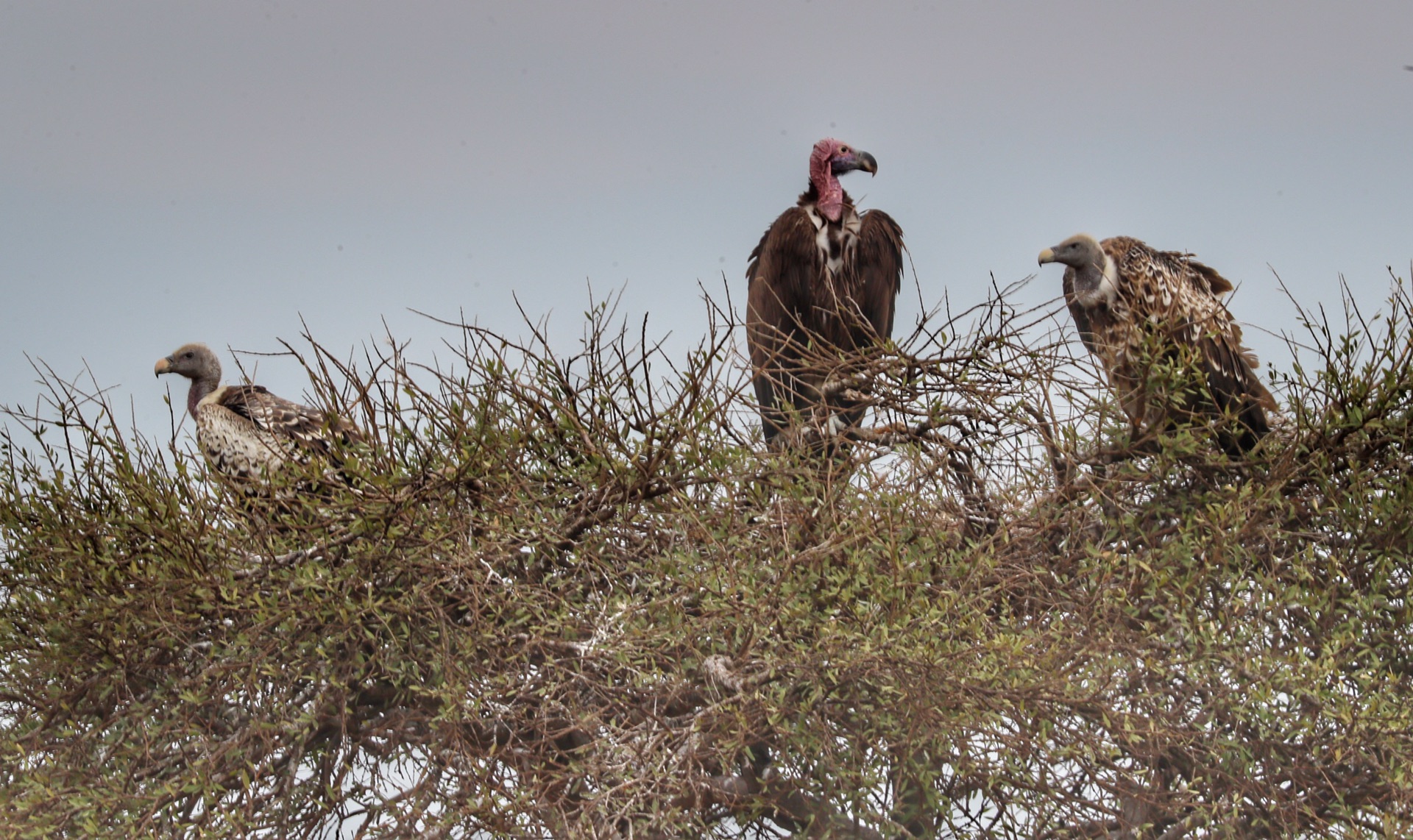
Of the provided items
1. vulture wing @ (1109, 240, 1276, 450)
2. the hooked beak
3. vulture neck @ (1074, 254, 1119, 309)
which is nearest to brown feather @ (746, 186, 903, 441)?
the hooked beak

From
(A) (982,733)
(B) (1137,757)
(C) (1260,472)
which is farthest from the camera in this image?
(C) (1260,472)

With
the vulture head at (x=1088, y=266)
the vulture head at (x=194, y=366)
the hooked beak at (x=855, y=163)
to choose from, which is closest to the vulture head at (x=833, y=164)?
the hooked beak at (x=855, y=163)

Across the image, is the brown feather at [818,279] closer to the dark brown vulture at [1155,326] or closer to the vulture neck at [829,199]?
the vulture neck at [829,199]

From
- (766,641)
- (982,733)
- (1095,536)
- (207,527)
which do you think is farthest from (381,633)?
(1095,536)

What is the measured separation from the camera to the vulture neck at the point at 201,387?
6.45 m

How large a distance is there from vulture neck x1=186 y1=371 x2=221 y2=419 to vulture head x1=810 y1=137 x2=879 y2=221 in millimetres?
3202

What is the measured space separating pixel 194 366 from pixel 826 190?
3.32m

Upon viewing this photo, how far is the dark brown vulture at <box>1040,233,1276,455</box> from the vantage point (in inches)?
178

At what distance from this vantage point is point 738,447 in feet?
14.3

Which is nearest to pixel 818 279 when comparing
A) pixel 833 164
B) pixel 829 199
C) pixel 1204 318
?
pixel 829 199

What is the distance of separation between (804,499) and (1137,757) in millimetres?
1365

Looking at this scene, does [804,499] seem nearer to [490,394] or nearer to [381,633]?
[490,394]

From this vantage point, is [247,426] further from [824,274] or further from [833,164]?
[833,164]

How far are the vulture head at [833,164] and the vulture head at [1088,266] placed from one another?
1.19 m
